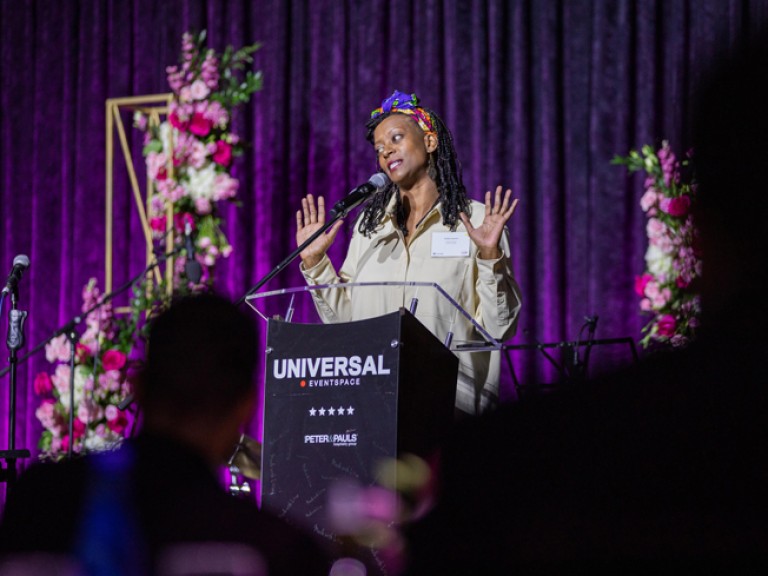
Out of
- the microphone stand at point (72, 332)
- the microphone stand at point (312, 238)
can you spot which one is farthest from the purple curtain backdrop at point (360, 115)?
the microphone stand at point (312, 238)

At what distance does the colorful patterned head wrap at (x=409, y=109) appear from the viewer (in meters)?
3.49

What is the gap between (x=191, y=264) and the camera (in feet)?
15.9

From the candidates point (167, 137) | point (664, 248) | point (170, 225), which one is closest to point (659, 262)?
point (664, 248)

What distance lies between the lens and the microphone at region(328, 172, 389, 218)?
296 centimetres

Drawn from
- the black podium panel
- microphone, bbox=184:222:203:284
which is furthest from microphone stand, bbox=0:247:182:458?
the black podium panel

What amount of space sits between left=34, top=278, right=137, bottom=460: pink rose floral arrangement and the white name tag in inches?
97.2

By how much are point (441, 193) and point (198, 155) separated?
2.18 meters

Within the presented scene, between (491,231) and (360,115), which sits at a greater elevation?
(360,115)

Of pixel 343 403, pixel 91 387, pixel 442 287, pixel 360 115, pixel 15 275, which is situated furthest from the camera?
pixel 360 115

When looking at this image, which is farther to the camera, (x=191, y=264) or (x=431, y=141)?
(x=191, y=264)

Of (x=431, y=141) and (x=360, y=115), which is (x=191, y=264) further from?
(x=431, y=141)

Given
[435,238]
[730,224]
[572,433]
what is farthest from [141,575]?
[435,238]

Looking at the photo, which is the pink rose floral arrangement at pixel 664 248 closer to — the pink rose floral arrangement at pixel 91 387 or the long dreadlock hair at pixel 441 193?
the long dreadlock hair at pixel 441 193

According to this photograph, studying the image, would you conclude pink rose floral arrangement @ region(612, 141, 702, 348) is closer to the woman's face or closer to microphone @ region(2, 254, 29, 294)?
the woman's face
